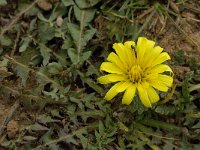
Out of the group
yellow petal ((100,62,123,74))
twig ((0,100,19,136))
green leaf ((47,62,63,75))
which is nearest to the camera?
yellow petal ((100,62,123,74))

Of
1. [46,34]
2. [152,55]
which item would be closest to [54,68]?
[46,34]

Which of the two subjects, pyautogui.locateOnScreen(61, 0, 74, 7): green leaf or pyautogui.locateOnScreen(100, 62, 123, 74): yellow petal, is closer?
pyautogui.locateOnScreen(100, 62, 123, 74): yellow petal

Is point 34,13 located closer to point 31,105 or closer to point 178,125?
point 31,105

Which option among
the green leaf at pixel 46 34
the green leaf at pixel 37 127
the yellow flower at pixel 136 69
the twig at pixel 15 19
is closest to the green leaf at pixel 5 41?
the twig at pixel 15 19

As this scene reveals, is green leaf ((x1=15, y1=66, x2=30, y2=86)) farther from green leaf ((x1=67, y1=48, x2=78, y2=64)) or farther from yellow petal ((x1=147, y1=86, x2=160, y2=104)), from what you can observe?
yellow petal ((x1=147, y1=86, x2=160, y2=104))

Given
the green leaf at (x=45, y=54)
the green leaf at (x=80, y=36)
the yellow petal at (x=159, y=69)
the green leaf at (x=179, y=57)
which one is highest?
the green leaf at (x=80, y=36)

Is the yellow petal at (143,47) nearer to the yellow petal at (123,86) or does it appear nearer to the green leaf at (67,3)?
the yellow petal at (123,86)

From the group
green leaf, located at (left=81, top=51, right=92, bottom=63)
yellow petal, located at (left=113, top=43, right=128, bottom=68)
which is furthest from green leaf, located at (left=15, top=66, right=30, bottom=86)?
yellow petal, located at (left=113, top=43, right=128, bottom=68)
